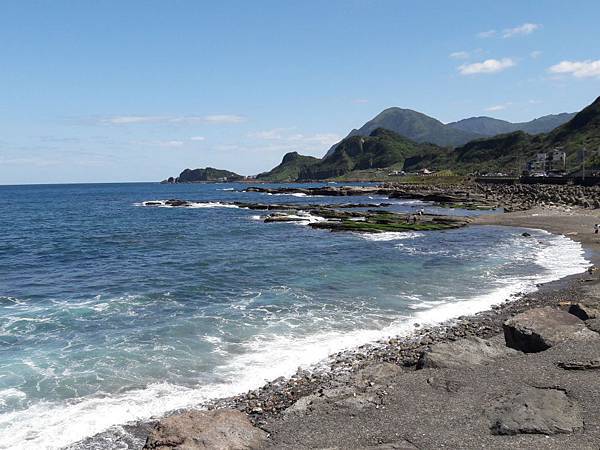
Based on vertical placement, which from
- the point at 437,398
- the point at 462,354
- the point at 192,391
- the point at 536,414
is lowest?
the point at 192,391

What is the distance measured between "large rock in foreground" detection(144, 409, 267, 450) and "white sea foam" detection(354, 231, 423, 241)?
3610 centimetres

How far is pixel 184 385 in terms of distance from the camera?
13.8 meters

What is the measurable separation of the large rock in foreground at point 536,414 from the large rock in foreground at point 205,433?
511cm

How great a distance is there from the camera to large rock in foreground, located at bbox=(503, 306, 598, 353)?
14.2m

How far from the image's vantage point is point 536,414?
9.72m

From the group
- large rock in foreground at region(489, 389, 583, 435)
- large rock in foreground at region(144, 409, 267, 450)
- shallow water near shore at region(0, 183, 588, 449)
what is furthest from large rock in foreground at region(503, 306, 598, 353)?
large rock in foreground at region(144, 409, 267, 450)

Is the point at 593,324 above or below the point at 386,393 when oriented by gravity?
above

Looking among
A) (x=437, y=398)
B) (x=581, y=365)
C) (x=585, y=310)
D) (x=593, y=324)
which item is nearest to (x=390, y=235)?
(x=585, y=310)

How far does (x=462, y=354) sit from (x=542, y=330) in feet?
9.78

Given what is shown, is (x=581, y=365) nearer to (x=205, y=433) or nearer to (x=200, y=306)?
(x=205, y=433)

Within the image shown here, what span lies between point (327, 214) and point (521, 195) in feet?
150

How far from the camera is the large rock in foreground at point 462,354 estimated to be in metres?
13.3

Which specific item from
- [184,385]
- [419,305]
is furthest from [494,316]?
[184,385]

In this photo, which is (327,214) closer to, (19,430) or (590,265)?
(590,265)
